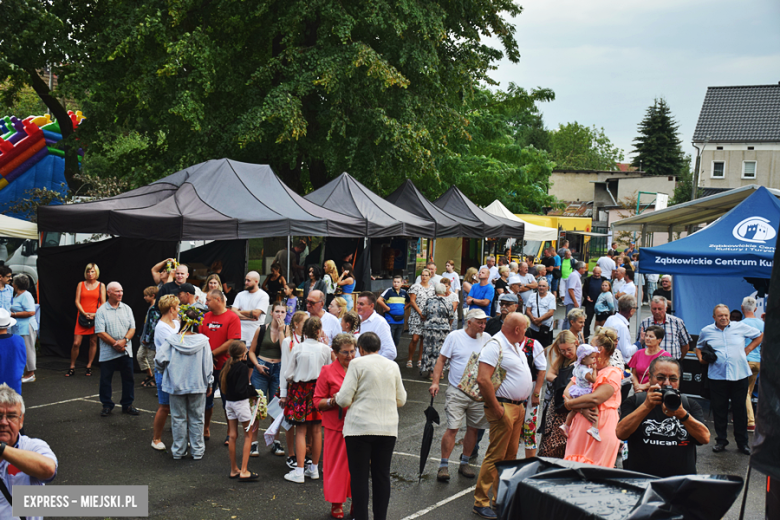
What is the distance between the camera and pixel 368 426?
5.08 meters

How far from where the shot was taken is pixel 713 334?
7.96m

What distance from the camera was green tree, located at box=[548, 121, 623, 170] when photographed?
9919cm

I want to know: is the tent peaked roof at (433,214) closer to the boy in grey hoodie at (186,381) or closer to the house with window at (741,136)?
the boy in grey hoodie at (186,381)

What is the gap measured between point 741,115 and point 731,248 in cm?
4731

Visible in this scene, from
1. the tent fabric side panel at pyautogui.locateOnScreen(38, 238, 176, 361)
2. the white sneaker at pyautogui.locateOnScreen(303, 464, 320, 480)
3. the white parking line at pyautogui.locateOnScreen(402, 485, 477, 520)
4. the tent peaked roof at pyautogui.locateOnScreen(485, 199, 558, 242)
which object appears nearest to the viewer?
the white parking line at pyautogui.locateOnScreen(402, 485, 477, 520)

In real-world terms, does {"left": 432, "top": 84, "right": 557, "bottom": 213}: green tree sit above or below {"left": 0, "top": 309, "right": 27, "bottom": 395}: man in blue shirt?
above

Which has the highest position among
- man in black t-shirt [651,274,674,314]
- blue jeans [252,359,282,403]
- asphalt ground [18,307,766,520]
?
man in black t-shirt [651,274,674,314]

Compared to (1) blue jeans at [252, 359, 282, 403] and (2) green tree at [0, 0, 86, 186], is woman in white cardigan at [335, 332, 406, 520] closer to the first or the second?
A: (1) blue jeans at [252, 359, 282, 403]

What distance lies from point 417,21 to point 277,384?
40.2 feet

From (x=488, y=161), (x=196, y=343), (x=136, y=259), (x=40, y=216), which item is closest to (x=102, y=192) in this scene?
(x=136, y=259)

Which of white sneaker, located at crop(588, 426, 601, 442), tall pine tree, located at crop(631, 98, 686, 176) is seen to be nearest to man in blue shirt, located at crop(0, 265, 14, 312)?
white sneaker, located at crop(588, 426, 601, 442)

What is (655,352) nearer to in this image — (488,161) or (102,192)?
(102,192)

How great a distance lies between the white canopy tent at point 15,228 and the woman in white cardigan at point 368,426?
10247 millimetres

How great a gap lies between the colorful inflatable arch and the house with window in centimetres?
4414
